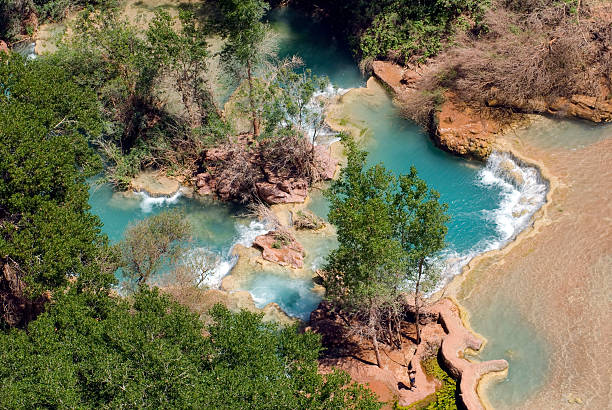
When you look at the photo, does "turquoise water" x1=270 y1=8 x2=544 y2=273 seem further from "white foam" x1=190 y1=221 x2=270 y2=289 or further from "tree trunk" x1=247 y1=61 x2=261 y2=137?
"tree trunk" x1=247 y1=61 x2=261 y2=137

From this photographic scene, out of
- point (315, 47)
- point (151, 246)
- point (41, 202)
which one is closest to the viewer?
point (41, 202)

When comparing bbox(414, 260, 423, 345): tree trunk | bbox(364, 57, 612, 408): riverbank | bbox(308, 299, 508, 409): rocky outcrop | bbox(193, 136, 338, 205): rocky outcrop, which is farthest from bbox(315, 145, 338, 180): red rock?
bbox(414, 260, 423, 345): tree trunk

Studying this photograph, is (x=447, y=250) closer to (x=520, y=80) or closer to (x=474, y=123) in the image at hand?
(x=474, y=123)

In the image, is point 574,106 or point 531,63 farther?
point 574,106

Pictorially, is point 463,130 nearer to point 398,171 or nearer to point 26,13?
point 398,171

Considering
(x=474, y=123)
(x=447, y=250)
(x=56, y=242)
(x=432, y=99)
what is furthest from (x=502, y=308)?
(x=56, y=242)

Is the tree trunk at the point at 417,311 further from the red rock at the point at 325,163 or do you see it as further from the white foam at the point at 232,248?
the red rock at the point at 325,163

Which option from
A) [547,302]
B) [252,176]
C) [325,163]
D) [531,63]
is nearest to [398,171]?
[325,163]
